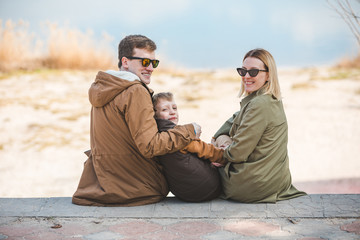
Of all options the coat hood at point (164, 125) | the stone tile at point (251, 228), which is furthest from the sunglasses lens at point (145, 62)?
the stone tile at point (251, 228)

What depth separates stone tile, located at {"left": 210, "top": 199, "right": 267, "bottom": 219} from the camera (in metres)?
3.60

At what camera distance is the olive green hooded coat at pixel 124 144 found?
11.7ft

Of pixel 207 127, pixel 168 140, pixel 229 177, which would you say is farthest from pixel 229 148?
pixel 207 127

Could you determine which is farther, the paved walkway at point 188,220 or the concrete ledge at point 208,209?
the concrete ledge at point 208,209

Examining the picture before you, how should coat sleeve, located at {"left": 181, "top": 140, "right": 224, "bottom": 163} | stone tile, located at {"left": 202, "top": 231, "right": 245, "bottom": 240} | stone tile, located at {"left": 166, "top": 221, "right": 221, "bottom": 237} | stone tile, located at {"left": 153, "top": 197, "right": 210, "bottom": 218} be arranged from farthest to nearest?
1. coat sleeve, located at {"left": 181, "top": 140, "right": 224, "bottom": 163}
2. stone tile, located at {"left": 153, "top": 197, "right": 210, "bottom": 218}
3. stone tile, located at {"left": 166, "top": 221, "right": 221, "bottom": 237}
4. stone tile, located at {"left": 202, "top": 231, "right": 245, "bottom": 240}

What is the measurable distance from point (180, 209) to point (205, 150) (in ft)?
1.73

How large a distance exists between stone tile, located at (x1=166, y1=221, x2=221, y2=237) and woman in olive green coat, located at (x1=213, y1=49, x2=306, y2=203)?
549mm

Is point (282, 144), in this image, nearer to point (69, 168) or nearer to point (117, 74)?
point (117, 74)

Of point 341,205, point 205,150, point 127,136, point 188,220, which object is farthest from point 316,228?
point 127,136

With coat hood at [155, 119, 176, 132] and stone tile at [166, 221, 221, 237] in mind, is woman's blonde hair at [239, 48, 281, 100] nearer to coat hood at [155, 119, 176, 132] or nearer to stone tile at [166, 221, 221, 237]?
coat hood at [155, 119, 176, 132]

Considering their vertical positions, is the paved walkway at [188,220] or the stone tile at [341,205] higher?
the stone tile at [341,205]

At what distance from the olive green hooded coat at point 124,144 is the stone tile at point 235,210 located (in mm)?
498

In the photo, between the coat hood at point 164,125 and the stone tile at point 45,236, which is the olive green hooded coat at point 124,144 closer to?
the coat hood at point 164,125

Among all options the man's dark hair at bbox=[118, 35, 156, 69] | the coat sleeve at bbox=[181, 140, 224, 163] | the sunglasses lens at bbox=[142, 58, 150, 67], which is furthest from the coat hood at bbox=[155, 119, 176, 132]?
the man's dark hair at bbox=[118, 35, 156, 69]
